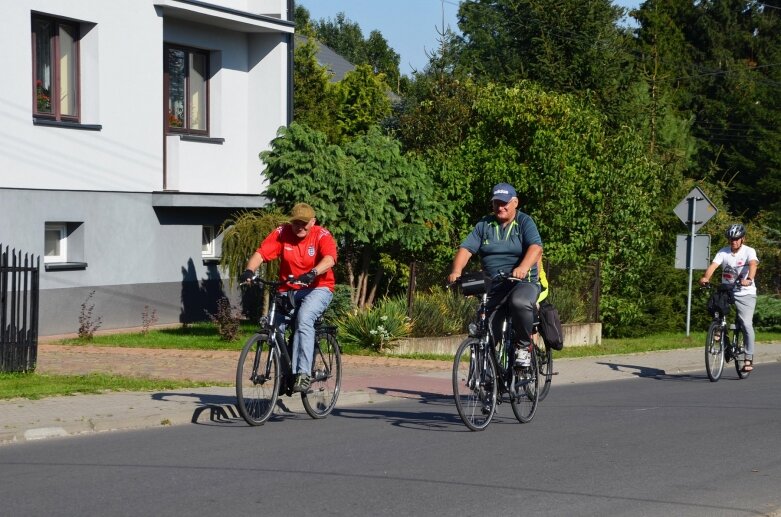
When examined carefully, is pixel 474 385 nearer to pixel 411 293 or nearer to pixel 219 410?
pixel 219 410

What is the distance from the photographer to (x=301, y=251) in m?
10.5

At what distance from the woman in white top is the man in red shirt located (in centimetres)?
642

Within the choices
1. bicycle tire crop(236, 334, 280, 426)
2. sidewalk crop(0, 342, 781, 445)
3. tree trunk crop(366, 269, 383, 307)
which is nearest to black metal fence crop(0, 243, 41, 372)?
sidewalk crop(0, 342, 781, 445)

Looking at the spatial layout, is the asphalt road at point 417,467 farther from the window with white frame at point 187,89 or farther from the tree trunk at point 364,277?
the window with white frame at point 187,89

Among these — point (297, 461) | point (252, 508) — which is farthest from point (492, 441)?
point (252, 508)

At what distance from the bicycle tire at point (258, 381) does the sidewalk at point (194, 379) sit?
1.06ft

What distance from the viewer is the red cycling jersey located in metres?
10.5

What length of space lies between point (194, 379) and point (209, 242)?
1033 cm

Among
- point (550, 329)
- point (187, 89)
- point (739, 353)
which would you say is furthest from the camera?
point (187, 89)

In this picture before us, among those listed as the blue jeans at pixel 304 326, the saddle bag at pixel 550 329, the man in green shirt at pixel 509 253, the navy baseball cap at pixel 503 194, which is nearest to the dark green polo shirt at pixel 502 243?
the man in green shirt at pixel 509 253

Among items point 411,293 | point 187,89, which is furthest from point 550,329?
point 187,89

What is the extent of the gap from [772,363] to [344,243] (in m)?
7.16

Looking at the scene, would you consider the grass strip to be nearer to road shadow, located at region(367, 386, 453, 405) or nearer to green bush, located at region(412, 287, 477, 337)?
road shadow, located at region(367, 386, 453, 405)

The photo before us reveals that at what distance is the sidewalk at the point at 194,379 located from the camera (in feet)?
33.7
